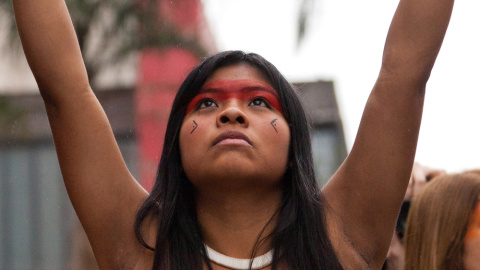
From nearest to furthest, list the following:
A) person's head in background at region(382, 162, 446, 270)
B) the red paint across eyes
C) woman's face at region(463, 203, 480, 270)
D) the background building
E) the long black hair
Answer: the long black hair, the red paint across eyes, woman's face at region(463, 203, 480, 270), person's head in background at region(382, 162, 446, 270), the background building

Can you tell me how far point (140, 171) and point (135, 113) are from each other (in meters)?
0.59

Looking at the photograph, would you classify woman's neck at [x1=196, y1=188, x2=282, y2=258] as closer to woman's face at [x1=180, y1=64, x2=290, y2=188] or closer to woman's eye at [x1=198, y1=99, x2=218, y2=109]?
woman's face at [x1=180, y1=64, x2=290, y2=188]

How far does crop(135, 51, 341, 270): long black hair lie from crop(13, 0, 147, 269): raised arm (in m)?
0.08

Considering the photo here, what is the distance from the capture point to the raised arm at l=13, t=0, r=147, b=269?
7.20ft

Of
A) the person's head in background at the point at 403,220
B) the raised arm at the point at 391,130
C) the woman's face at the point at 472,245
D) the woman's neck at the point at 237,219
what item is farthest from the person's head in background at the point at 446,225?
the woman's neck at the point at 237,219

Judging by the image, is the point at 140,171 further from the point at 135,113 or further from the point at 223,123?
the point at 223,123

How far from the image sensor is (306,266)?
82.2 inches

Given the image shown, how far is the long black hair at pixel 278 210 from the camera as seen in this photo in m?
2.11

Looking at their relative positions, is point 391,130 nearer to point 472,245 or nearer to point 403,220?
point 472,245

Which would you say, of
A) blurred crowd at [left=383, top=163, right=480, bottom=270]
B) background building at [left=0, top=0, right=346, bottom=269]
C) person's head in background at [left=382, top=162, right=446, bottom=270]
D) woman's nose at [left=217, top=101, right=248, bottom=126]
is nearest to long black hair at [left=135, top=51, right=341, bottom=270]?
woman's nose at [left=217, top=101, right=248, bottom=126]

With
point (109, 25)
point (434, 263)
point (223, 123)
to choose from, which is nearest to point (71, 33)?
point (223, 123)

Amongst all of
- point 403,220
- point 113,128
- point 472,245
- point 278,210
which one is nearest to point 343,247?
point 278,210

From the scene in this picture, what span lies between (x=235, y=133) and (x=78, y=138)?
0.41m

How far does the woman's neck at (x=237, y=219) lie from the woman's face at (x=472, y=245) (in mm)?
746
